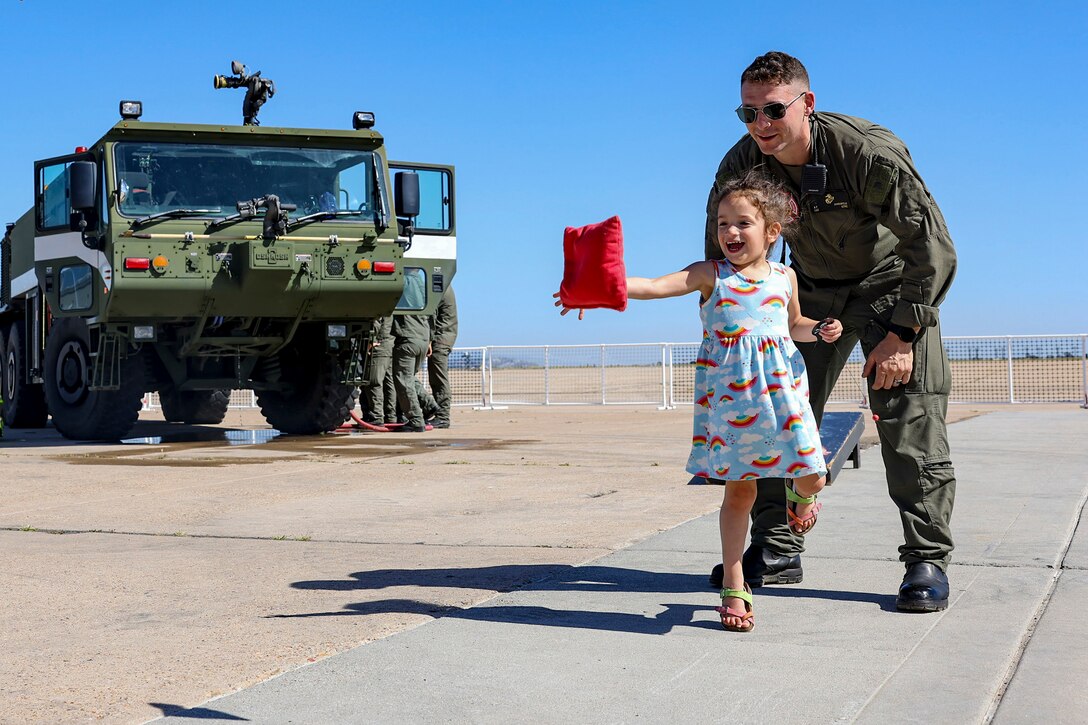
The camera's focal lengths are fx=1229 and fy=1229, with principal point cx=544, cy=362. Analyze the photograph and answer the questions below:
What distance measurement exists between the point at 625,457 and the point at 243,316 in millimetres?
4084

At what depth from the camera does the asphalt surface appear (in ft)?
8.92

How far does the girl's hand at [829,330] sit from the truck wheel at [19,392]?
13.2 meters

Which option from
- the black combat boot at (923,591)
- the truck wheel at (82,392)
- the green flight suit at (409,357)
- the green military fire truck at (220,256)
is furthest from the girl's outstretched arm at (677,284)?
the green flight suit at (409,357)

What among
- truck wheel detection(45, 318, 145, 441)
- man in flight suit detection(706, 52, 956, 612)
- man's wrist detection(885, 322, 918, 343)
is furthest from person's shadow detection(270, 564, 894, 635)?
truck wheel detection(45, 318, 145, 441)

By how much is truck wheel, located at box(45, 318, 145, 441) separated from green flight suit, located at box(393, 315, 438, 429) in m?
2.84

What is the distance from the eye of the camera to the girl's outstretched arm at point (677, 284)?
3.43 metres

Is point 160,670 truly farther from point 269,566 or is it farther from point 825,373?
point 825,373

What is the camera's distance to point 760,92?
3.84 metres

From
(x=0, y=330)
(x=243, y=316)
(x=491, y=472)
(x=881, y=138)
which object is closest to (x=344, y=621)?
(x=881, y=138)

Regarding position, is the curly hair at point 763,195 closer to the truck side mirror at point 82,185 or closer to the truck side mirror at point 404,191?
the truck side mirror at point 404,191

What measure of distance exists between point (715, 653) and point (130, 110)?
9.53 meters

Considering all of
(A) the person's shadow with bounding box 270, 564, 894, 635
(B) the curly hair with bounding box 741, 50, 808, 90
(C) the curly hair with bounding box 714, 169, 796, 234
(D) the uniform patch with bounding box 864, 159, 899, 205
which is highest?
(B) the curly hair with bounding box 741, 50, 808, 90

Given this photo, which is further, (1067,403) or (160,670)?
(1067,403)

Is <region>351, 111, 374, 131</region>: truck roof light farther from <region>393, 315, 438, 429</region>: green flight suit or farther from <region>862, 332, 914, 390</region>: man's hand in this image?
<region>862, 332, 914, 390</region>: man's hand
